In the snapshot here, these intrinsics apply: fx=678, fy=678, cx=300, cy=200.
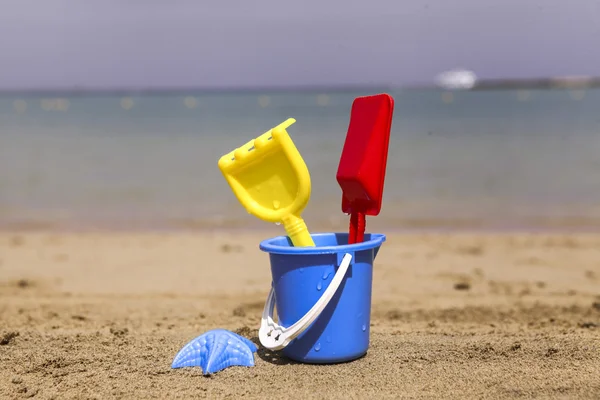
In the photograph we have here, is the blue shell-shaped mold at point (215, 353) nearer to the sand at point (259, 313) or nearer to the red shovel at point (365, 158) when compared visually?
the sand at point (259, 313)

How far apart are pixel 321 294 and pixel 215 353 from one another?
427mm

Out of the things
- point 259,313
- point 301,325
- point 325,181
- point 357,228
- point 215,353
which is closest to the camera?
point 301,325

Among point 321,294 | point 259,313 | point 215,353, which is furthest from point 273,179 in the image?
point 259,313

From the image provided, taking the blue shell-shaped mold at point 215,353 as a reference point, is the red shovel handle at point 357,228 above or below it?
above

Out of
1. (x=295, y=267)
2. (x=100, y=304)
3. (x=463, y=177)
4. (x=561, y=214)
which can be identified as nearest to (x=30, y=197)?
(x=100, y=304)

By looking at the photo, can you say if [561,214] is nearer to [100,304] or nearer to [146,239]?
[146,239]

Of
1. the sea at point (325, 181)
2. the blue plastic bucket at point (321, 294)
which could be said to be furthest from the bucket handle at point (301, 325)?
the sea at point (325, 181)

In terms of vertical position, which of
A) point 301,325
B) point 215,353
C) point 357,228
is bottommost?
point 215,353

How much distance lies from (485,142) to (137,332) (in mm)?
9055

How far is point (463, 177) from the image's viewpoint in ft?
26.6

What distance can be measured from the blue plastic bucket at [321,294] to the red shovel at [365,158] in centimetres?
13

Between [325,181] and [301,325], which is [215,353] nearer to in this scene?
[301,325]

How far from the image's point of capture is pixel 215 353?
92.5 inches

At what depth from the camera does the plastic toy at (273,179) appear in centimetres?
240
